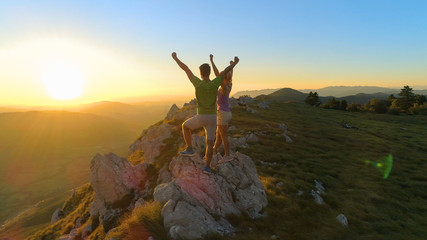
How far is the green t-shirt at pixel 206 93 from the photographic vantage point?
924 cm

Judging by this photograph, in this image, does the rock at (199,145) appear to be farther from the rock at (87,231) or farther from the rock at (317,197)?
the rock at (87,231)

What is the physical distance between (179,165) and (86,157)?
195165 mm

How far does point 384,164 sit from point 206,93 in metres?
31.8

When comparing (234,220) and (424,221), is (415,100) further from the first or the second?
(234,220)

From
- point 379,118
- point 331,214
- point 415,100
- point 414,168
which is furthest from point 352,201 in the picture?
point 415,100

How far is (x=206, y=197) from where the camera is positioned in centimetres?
1017

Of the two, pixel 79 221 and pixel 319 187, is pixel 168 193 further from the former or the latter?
pixel 79 221

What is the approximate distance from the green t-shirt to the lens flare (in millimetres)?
24408

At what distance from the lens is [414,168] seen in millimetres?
29000

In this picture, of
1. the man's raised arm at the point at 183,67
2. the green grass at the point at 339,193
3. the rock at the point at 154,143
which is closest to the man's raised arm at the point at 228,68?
the man's raised arm at the point at 183,67

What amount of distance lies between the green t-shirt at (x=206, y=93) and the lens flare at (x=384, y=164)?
2441 cm

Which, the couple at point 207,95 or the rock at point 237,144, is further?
the rock at point 237,144

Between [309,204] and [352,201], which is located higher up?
[309,204]

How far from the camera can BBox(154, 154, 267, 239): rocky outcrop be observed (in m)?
8.29
